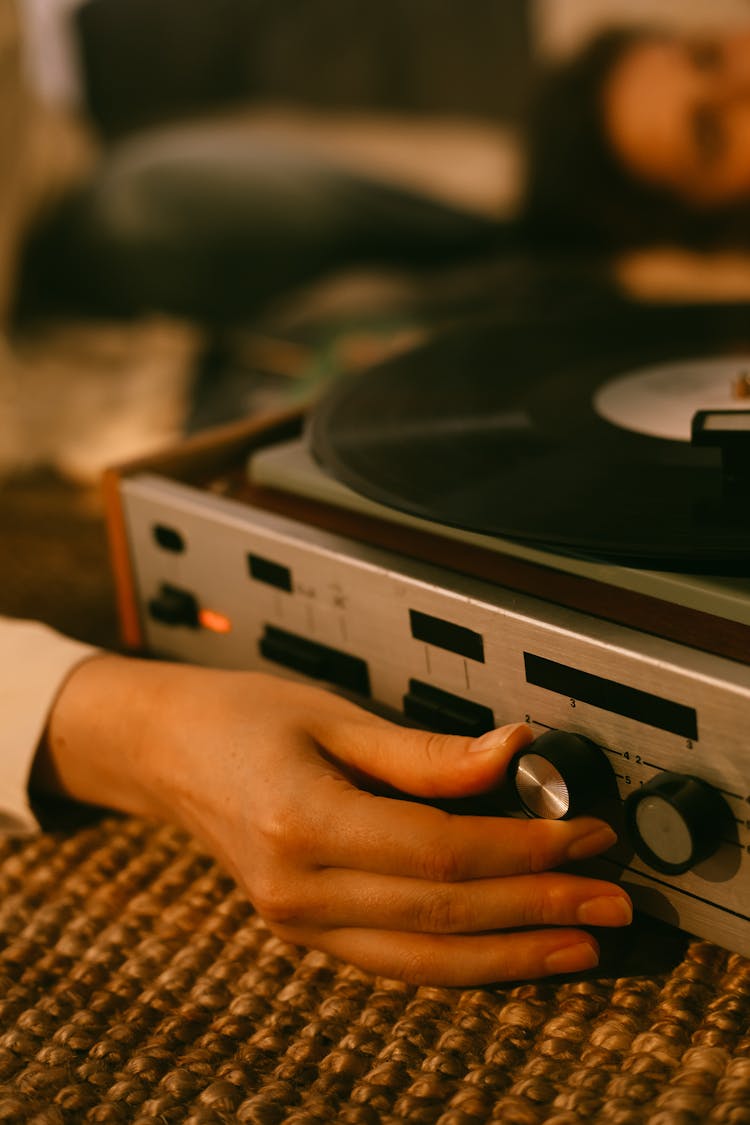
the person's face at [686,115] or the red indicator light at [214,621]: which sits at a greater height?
the person's face at [686,115]

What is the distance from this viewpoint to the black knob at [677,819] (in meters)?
0.43

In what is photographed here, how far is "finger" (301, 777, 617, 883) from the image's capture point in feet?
1.50

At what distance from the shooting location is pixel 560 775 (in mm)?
452

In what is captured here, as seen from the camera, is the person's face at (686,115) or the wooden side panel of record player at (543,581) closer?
the wooden side panel of record player at (543,581)

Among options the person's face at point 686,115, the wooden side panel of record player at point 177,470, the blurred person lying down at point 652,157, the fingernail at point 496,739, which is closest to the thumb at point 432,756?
the fingernail at point 496,739

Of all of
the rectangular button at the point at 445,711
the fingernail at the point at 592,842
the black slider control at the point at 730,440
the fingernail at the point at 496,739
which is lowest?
the fingernail at the point at 592,842

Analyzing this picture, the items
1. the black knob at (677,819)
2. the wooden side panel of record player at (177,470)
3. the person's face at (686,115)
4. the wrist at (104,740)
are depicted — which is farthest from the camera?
the person's face at (686,115)

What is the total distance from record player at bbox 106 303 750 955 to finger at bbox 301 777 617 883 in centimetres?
1

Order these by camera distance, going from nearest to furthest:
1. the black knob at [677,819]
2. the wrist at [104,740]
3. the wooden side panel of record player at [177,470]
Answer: the black knob at [677,819] → the wrist at [104,740] → the wooden side panel of record player at [177,470]

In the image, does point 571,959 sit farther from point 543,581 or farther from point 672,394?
point 672,394

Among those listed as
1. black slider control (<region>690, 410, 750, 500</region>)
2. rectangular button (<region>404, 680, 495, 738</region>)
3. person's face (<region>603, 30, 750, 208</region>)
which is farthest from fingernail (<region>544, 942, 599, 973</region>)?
person's face (<region>603, 30, 750, 208</region>)

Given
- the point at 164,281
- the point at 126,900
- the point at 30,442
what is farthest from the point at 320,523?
the point at 164,281

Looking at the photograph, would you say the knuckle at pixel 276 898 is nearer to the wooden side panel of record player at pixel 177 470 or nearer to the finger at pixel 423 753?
the finger at pixel 423 753

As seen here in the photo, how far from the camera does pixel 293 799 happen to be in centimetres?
47
